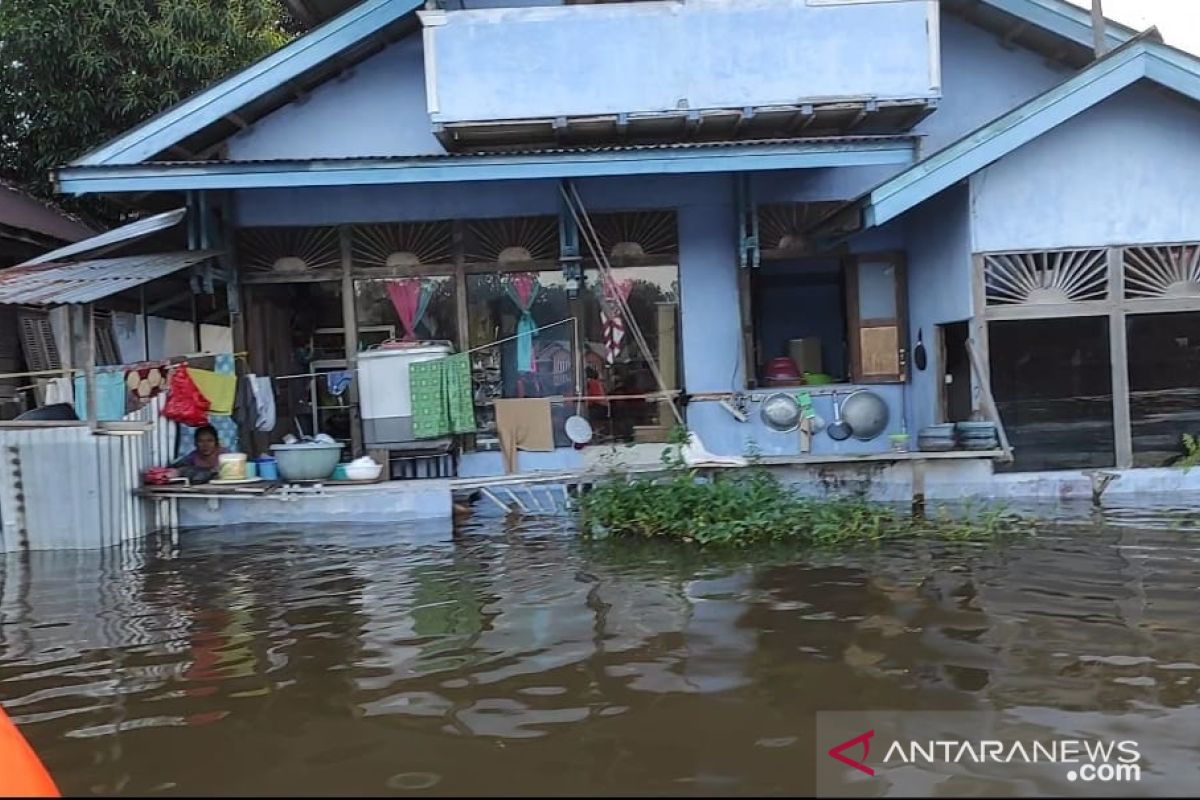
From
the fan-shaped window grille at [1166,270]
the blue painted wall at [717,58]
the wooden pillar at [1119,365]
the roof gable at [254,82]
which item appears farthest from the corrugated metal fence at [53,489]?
the fan-shaped window grille at [1166,270]

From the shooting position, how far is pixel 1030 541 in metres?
9.16

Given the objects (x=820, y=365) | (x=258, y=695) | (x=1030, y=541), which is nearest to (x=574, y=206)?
(x=820, y=365)

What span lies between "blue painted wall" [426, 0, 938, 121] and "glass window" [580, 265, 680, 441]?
224cm

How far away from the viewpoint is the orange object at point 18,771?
370 cm

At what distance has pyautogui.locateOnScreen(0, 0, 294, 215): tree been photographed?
50.8ft

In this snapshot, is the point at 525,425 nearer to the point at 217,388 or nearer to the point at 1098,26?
the point at 217,388

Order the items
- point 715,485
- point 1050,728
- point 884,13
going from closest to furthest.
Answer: point 1050,728, point 715,485, point 884,13

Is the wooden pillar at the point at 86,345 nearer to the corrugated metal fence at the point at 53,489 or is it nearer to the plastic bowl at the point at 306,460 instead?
the corrugated metal fence at the point at 53,489

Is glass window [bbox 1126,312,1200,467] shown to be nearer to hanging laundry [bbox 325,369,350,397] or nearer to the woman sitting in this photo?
hanging laundry [bbox 325,369,350,397]

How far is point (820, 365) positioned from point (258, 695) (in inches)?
377

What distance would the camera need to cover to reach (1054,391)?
11570 millimetres

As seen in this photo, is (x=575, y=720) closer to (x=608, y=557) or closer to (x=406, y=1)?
(x=608, y=557)

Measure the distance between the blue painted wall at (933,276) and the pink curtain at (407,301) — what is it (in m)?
5.95
